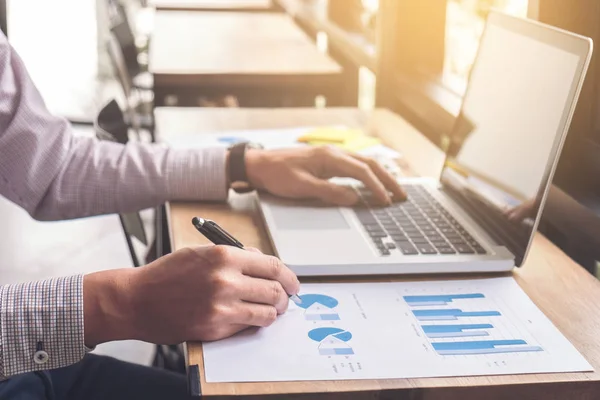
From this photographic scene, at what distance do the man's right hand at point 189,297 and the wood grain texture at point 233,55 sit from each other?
154cm

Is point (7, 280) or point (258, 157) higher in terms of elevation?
point (258, 157)

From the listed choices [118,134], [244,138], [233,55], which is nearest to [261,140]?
[244,138]

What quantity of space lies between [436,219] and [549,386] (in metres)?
0.41

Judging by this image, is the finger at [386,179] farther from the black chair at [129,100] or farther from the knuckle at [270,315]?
the black chair at [129,100]

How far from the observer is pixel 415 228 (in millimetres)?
1079

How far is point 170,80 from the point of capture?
7.59ft

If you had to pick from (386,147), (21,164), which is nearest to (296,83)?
(386,147)

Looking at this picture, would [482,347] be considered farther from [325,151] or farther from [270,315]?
[325,151]

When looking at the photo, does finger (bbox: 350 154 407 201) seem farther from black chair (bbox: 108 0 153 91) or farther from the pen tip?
black chair (bbox: 108 0 153 91)

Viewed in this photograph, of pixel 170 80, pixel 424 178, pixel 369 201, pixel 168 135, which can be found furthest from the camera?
pixel 170 80

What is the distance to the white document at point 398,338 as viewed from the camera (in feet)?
2.48

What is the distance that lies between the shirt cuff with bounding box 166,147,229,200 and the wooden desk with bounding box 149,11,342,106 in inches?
44.0

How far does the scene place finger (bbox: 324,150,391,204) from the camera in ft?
3.85

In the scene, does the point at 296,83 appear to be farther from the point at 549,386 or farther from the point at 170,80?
the point at 549,386
